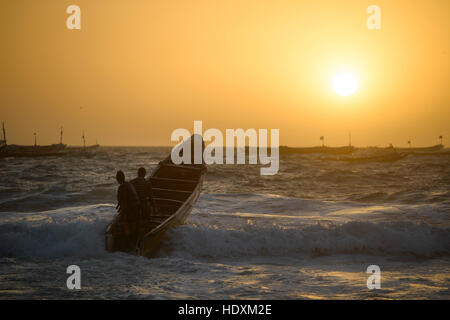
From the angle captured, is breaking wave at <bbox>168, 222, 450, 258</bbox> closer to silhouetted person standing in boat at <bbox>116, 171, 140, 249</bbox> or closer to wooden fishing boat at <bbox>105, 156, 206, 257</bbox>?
wooden fishing boat at <bbox>105, 156, 206, 257</bbox>

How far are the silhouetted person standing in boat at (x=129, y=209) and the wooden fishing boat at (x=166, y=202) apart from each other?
25 centimetres

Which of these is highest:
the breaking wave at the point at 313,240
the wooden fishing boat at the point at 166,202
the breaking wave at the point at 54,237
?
the wooden fishing boat at the point at 166,202

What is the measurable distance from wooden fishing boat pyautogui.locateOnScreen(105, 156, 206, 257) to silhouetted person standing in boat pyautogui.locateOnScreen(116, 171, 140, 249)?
0.82 ft

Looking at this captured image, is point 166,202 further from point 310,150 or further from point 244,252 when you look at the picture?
point 310,150

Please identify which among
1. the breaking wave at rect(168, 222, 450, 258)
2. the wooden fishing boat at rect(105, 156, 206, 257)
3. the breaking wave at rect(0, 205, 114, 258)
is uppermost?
the wooden fishing boat at rect(105, 156, 206, 257)

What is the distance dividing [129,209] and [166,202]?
440 centimetres

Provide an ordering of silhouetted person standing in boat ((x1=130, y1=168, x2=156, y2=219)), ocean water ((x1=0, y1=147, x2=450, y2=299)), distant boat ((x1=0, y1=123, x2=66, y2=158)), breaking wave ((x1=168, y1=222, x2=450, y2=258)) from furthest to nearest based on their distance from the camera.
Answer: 1. distant boat ((x1=0, y1=123, x2=66, y2=158))
2. breaking wave ((x1=168, y1=222, x2=450, y2=258))
3. silhouetted person standing in boat ((x1=130, y1=168, x2=156, y2=219))
4. ocean water ((x1=0, y1=147, x2=450, y2=299))

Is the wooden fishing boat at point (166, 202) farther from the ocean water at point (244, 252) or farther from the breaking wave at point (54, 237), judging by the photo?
the breaking wave at point (54, 237)

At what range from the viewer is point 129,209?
10445 millimetres

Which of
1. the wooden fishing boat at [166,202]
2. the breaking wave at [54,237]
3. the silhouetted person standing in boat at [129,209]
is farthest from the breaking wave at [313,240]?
the breaking wave at [54,237]

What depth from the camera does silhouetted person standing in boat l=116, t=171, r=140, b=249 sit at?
10.4 m

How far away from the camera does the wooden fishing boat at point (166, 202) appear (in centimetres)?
1066

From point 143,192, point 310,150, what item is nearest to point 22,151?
point 310,150

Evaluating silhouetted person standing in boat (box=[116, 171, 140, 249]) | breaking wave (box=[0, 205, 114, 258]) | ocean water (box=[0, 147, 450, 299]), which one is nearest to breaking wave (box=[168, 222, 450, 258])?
ocean water (box=[0, 147, 450, 299])
